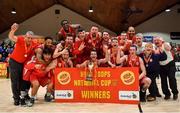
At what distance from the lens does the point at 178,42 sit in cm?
2317

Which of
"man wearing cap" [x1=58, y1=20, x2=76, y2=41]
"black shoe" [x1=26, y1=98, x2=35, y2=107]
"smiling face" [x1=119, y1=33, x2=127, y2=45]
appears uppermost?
"man wearing cap" [x1=58, y1=20, x2=76, y2=41]

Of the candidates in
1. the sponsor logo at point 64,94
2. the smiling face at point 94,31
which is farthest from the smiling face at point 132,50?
the sponsor logo at point 64,94

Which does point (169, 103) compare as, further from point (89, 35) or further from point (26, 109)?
point (26, 109)

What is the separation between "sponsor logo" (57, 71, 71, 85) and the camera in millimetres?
7090

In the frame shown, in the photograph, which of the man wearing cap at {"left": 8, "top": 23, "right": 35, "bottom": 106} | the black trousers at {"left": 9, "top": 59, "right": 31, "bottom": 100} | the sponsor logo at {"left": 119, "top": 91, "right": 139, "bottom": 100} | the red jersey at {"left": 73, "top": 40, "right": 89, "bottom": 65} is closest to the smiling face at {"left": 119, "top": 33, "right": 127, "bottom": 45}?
the red jersey at {"left": 73, "top": 40, "right": 89, "bottom": 65}

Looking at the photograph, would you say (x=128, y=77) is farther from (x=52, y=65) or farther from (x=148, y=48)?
(x=52, y=65)

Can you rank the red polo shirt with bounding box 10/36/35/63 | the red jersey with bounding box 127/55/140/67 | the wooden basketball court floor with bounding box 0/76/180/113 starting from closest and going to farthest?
the wooden basketball court floor with bounding box 0/76/180/113 < the red polo shirt with bounding box 10/36/35/63 < the red jersey with bounding box 127/55/140/67

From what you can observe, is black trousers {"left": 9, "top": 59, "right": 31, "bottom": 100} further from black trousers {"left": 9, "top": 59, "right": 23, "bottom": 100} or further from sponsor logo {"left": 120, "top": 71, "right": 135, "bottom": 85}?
sponsor logo {"left": 120, "top": 71, "right": 135, "bottom": 85}

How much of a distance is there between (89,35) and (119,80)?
1202 mm

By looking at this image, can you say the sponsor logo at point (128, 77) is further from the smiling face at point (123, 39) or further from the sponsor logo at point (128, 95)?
the smiling face at point (123, 39)

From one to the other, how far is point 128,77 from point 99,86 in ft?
2.04

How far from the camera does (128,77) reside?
22.5 ft

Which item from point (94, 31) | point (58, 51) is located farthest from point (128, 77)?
point (58, 51)

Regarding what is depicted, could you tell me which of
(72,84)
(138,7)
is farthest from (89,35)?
(138,7)
